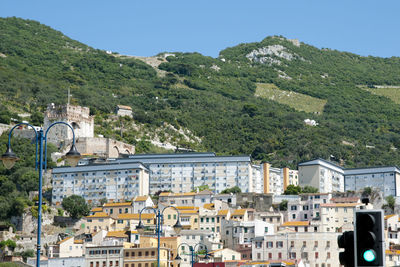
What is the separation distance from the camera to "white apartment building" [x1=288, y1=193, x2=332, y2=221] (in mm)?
108494

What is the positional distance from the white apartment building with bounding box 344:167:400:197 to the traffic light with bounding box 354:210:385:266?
11829cm

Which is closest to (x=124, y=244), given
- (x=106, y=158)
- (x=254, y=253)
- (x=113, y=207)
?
(x=254, y=253)

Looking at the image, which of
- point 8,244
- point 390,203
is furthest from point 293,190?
point 8,244

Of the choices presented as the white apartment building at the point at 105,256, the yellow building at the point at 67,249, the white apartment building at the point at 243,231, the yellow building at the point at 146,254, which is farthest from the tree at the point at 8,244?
the white apartment building at the point at 243,231

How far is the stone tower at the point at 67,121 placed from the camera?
140625mm

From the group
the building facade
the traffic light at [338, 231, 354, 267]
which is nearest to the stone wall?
the building facade

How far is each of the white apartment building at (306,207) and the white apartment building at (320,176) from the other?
18.1m

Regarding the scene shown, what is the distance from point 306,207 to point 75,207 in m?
32.5

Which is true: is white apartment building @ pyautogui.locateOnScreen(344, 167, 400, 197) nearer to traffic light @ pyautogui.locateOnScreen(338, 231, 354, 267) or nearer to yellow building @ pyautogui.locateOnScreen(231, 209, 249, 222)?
yellow building @ pyautogui.locateOnScreen(231, 209, 249, 222)

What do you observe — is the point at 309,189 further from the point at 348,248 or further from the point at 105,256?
the point at 348,248

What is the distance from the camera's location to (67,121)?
142 m

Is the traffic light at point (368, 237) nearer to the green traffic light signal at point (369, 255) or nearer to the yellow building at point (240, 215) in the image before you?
the green traffic light signal at point (369, 255)

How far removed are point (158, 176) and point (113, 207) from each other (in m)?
18.7

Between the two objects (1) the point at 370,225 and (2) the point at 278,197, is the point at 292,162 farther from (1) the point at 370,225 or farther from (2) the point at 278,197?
(1) the point at 370,225
